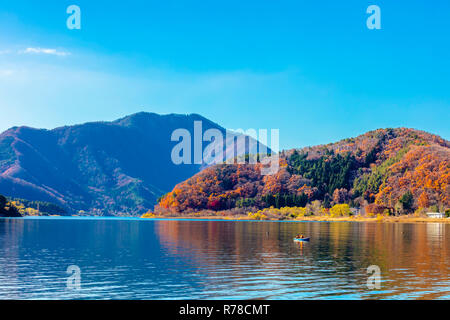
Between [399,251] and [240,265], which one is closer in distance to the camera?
[240,265]

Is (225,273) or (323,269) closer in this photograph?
(225,273)

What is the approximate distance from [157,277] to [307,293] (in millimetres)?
16147

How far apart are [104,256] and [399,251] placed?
1781 inches

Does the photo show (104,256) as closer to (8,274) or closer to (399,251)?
(8,274)

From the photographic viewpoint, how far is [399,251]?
2950 inches

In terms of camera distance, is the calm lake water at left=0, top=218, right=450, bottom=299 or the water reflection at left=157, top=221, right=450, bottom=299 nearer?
the calm lake water at left=0, top=218, right=450, bottom=299

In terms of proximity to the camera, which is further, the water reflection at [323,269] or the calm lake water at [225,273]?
the water reflection at [323,269]

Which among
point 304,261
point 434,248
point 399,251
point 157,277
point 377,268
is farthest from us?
point 434,248

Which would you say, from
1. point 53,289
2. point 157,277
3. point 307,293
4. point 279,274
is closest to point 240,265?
point 279,274
